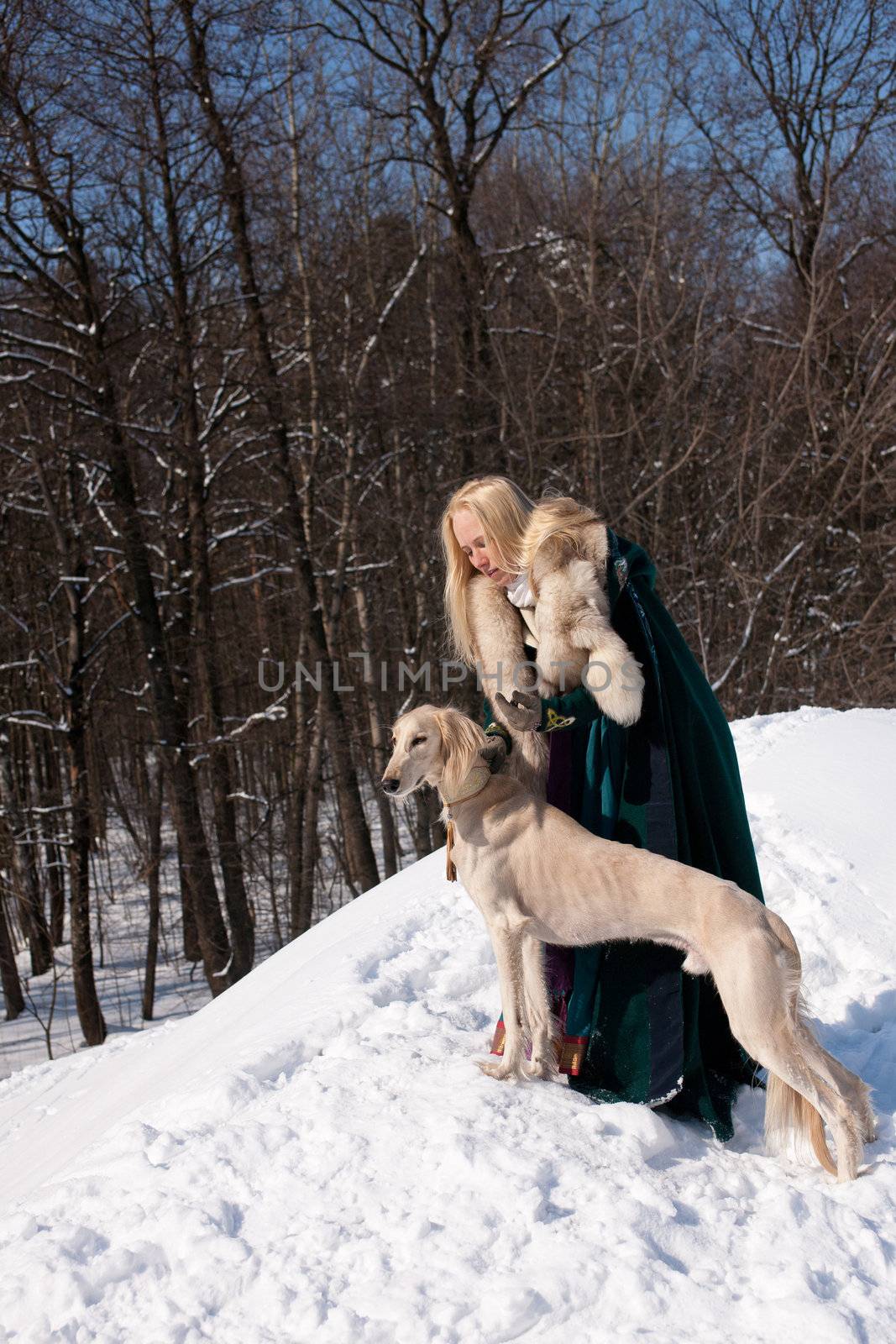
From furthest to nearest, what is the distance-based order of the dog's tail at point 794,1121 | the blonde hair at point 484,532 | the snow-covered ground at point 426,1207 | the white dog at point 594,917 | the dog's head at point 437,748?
the blonde hair at point 484,532 < the dog's head at point 437,748 < the dog's tail at point 794,1121 < the white dog at point 594,917 < the snow-covered ground at point 426,1207

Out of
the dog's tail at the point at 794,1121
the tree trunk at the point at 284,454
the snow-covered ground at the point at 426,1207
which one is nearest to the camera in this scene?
the snow-covered ground at the point at 426,1207

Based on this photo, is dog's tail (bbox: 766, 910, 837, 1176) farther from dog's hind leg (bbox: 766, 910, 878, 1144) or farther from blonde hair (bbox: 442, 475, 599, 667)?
blonde hair (bbox: 442, 475, 599, 667)

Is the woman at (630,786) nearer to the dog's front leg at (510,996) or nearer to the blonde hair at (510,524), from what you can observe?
the blonde hair at (510,524)

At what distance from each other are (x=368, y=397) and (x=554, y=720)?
11195mm

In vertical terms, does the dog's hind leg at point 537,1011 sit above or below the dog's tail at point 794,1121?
above

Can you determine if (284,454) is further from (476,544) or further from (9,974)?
(476,544)

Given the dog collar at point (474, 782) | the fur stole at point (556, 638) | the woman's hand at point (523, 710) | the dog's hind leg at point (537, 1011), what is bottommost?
the dog's hind leg at point (537, 1011)

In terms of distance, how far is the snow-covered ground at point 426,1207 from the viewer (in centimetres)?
232

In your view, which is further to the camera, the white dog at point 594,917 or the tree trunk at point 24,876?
the tree trunk at point 24,876

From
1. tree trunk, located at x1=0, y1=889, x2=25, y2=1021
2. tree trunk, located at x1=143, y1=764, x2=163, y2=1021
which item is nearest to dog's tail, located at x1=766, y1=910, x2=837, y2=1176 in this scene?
tree trunk, located at x1=143, y1=764, x2=163, y2=1021

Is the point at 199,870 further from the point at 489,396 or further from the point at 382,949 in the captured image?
the point at 382,949

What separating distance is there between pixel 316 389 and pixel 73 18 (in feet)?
15.4

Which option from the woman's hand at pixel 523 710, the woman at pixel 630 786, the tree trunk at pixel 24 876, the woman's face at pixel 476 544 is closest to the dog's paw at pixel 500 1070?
the woman at pixel 630 786

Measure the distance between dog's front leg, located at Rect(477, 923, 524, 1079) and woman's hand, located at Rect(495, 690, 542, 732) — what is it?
65cm
